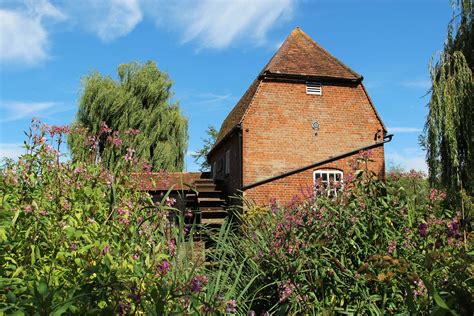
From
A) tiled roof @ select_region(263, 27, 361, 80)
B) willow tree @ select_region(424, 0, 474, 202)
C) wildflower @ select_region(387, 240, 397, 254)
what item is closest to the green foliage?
wildflower @ select_region(387, 240, 397, 254)

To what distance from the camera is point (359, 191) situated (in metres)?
3.98

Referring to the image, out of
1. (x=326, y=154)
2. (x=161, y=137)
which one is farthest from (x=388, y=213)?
(x=161, y=137)

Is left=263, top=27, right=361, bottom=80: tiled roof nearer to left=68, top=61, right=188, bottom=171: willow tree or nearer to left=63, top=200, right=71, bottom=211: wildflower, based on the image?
left=68, top=61, right=188, bottom=171: willow tree

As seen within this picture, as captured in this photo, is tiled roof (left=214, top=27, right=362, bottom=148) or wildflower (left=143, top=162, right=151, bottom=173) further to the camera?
tiled roof (left=214, top=27, right=362, bottom=148)

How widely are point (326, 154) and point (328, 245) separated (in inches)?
601

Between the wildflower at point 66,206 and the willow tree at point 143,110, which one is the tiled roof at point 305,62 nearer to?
the willow tree at point 143,110

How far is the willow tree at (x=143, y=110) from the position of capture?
91.7 feet

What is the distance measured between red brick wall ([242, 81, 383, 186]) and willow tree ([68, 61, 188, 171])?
34.7 feet

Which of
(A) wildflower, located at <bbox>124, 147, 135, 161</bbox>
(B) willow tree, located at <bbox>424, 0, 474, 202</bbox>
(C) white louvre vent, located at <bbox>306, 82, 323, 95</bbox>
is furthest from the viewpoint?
(C) white louvre vent, located at <bbox>306, 82, 323, 95</bbox>

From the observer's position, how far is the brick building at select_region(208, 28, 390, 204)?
1783cm

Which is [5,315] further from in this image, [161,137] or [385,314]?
[161,137]

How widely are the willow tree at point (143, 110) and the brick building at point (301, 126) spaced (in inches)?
391

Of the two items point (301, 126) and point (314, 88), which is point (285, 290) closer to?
point (301, 126)

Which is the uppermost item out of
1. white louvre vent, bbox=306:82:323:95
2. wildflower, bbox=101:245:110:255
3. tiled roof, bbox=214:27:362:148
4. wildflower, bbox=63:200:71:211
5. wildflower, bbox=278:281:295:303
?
tiled roof, bbox=214:27:362:148
